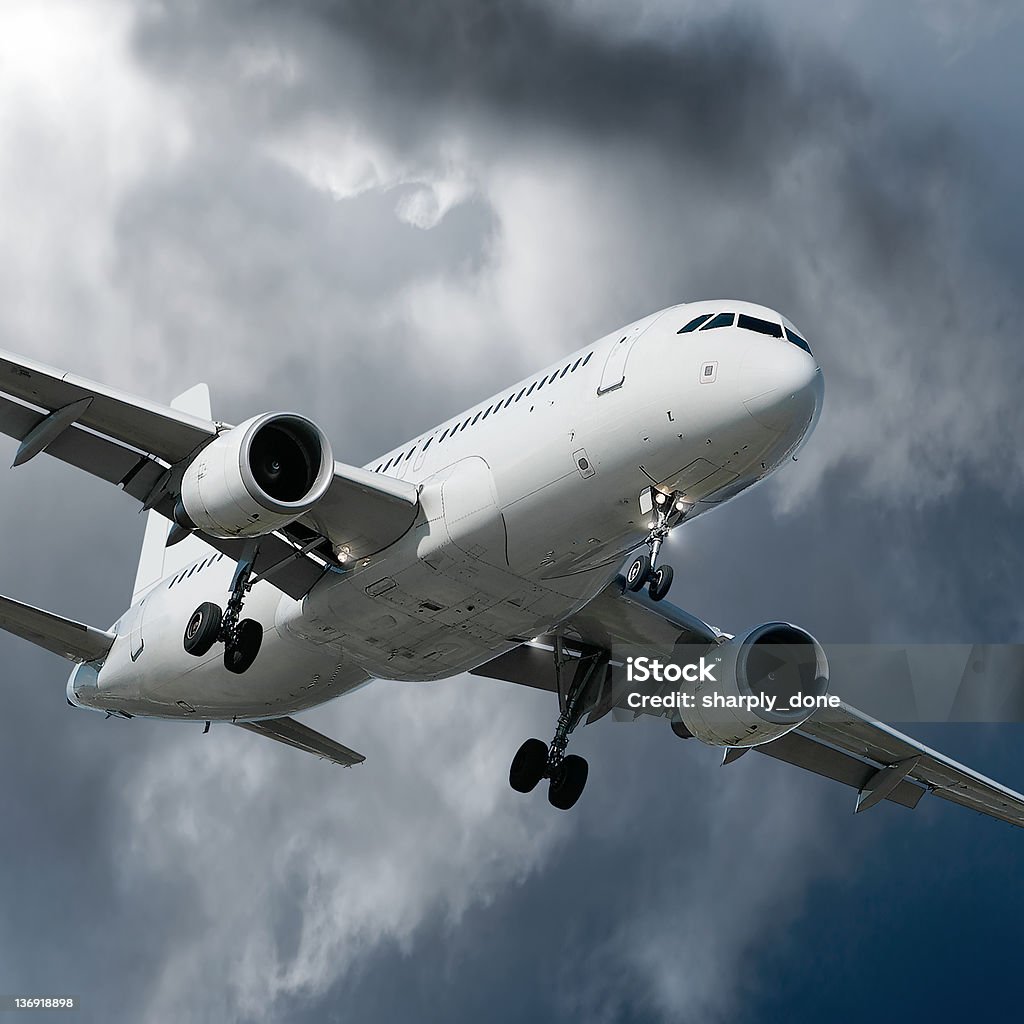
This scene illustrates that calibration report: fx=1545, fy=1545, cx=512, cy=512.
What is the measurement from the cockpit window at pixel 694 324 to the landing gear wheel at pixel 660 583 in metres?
3.35

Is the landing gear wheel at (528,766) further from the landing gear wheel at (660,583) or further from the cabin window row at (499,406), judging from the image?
the landing gear wheel at (660,583)

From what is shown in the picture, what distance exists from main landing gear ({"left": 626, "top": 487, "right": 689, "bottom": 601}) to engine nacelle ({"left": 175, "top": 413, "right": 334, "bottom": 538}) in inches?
186

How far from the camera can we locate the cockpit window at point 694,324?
71.4 feet

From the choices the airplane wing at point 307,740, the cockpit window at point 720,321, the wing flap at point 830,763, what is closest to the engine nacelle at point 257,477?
the cockpit window at point 720,321

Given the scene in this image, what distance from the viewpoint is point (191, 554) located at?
31.2 metres

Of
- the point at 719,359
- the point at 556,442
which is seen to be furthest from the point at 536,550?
the point at 719,359

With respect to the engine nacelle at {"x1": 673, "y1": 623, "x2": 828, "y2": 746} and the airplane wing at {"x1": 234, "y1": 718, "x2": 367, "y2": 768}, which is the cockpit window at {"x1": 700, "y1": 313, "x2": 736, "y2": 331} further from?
the airplane wing at {"x1": 234, "y1": 718, "x2": 367, "y2": 768}

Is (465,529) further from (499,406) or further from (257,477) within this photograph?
(257,477)

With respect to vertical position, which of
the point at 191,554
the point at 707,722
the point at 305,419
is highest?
the point at 191,554

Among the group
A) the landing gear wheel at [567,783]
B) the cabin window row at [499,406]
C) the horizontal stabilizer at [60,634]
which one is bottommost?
the landing gear wheel at [567,783]

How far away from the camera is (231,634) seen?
2566 cm

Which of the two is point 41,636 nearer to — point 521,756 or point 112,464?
point 112,464

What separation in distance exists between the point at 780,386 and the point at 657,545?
2819mm

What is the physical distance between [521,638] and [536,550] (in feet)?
9.02
